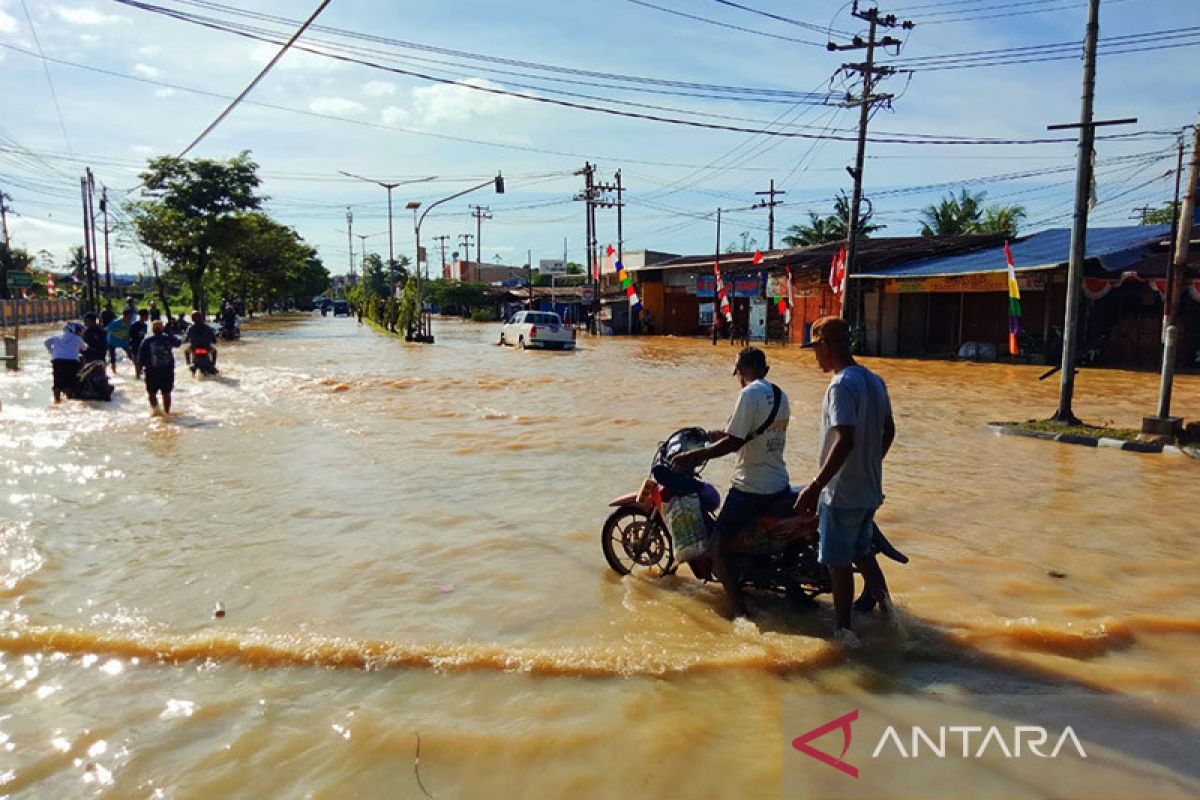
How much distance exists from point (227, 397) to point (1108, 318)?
25.5 metres

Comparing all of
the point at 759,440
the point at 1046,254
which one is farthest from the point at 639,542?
the point at 1046,254

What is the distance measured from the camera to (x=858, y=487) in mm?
4531

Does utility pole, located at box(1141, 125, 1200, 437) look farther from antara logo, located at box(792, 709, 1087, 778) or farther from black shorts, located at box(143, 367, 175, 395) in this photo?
black shorts, located at box(143, 367, 175, 395)

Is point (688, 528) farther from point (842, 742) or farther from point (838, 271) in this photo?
point (838, 271)

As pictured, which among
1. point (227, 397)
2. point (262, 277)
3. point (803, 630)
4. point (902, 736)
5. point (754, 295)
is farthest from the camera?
point (262, 277)

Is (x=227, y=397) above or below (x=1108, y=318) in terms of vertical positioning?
below

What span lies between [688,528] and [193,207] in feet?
159

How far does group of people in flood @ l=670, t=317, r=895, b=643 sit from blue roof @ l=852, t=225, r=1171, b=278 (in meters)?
21.9

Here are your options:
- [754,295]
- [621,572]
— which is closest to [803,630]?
[621,572]

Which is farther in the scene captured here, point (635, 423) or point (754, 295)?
point (754, 295)

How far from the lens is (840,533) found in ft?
15.1

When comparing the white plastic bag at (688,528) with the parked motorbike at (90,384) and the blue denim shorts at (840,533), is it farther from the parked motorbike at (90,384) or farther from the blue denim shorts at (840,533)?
the parked motorbike at (90,384)

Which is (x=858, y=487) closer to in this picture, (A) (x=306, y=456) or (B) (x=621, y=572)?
(B) (x=621, y=572)

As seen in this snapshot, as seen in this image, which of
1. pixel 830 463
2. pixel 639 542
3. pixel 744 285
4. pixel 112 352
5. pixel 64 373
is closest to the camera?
Answer: pixel 830 463
